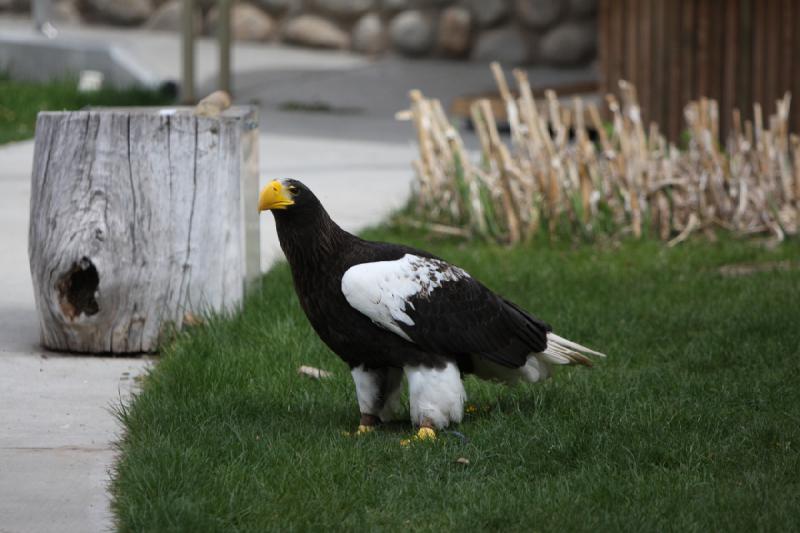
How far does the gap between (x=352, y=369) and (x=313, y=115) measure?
29.6 feet

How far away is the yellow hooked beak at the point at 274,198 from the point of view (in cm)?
452

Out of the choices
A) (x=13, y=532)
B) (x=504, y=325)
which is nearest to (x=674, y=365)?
(x=504, y=325)

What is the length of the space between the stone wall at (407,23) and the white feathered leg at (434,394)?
38.3ft

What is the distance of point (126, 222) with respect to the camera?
5934 mm

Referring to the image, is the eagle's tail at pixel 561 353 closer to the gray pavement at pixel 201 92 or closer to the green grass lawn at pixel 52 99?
the gray pavement at pixel 201 92

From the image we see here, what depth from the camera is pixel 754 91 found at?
10.9 m

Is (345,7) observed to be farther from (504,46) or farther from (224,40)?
(224,40)

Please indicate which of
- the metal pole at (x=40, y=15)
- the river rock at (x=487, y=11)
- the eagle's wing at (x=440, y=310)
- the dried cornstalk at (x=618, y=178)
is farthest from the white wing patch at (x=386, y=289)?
the metal pole at (x=40, y=15)

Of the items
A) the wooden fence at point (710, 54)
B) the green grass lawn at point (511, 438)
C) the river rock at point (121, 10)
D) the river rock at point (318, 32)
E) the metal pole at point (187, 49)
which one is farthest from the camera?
the river rock at point (121, 10)

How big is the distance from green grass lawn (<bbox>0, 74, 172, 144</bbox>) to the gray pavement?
1089 mm

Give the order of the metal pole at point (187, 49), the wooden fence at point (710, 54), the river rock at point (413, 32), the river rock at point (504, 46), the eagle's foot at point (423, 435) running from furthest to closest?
the river rock at point (413, 32), the river rock at point (504, 46), the metal pole at point (187, 49), the wooden fence at point (710, 54), the eagle's foot at point (423, 435)

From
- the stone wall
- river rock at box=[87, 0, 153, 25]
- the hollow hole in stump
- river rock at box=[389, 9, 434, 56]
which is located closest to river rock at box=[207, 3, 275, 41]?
the stone wall

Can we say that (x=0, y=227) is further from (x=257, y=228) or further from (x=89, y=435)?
(x=89, y=435)

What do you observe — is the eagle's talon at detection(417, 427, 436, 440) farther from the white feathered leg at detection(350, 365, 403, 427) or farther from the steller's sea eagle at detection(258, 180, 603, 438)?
the white feathered leg at detection(350, 365, 403, 427)
